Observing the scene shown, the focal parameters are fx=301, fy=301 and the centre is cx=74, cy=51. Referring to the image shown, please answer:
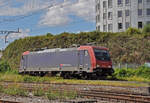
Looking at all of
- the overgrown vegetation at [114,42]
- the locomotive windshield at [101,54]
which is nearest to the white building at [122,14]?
the overgrown vegetation at [114,42]

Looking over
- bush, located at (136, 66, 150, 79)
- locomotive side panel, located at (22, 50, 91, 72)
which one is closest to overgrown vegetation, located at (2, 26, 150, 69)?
locomotive side panel, located at (22, 50, 91, 72)

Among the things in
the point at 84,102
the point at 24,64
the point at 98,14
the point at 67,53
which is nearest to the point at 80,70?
the point at 67,53

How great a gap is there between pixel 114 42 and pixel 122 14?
27.1 m

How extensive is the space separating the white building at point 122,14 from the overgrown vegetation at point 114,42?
1928cm

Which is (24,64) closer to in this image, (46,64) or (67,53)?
(46,64)

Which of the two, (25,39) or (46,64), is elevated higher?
(25,39)

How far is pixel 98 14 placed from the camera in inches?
2847

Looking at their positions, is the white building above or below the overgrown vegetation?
above

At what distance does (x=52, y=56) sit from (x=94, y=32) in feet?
45.9

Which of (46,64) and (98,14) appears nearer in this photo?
(46,64)

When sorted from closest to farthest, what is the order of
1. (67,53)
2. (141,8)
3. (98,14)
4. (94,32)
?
(67,53) < (94,32) < (141,8) < (98,14)

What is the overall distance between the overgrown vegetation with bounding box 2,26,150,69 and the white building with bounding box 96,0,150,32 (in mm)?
19277

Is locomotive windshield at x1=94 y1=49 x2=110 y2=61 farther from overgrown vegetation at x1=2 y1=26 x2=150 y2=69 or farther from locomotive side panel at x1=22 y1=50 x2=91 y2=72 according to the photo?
overgrown vegetation at x1=2 y1=26 x2=150 y2=69

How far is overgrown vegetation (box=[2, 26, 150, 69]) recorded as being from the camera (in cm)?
3881
